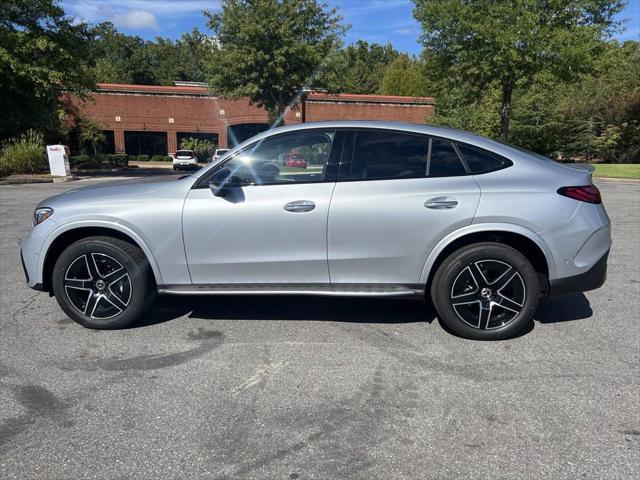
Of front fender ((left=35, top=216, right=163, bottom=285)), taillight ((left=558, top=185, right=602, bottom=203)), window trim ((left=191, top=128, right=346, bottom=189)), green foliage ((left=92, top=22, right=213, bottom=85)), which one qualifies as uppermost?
green foliage ((left=92, top=22, right=213, bottom=85))

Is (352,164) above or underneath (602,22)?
underneath

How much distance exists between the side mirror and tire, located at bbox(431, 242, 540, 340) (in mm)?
1784

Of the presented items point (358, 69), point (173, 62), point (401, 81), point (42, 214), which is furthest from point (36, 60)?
point (173, 62)

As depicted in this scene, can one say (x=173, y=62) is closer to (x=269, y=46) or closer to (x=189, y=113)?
(x=189, y=113)

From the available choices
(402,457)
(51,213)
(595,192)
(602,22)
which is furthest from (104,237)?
(602,22)

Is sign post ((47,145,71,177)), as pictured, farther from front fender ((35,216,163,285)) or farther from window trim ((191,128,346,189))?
window trim ((191,128,346,189))

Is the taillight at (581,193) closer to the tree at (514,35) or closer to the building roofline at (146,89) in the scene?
the tree at (514,35)

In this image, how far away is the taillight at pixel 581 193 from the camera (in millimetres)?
3988

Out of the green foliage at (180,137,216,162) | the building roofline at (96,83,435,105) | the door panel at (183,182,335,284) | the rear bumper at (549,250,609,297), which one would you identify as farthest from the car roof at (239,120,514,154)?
the green foliage at (180,137,216,162)

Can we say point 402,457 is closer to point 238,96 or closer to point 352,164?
point 352,164

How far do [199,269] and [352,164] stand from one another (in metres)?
1.48

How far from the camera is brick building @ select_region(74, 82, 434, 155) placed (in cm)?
4450

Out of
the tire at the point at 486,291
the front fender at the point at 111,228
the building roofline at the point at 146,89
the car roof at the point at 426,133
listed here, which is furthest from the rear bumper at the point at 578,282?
the building roofline at the point at 146,89

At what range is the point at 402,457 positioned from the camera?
2648 mm
